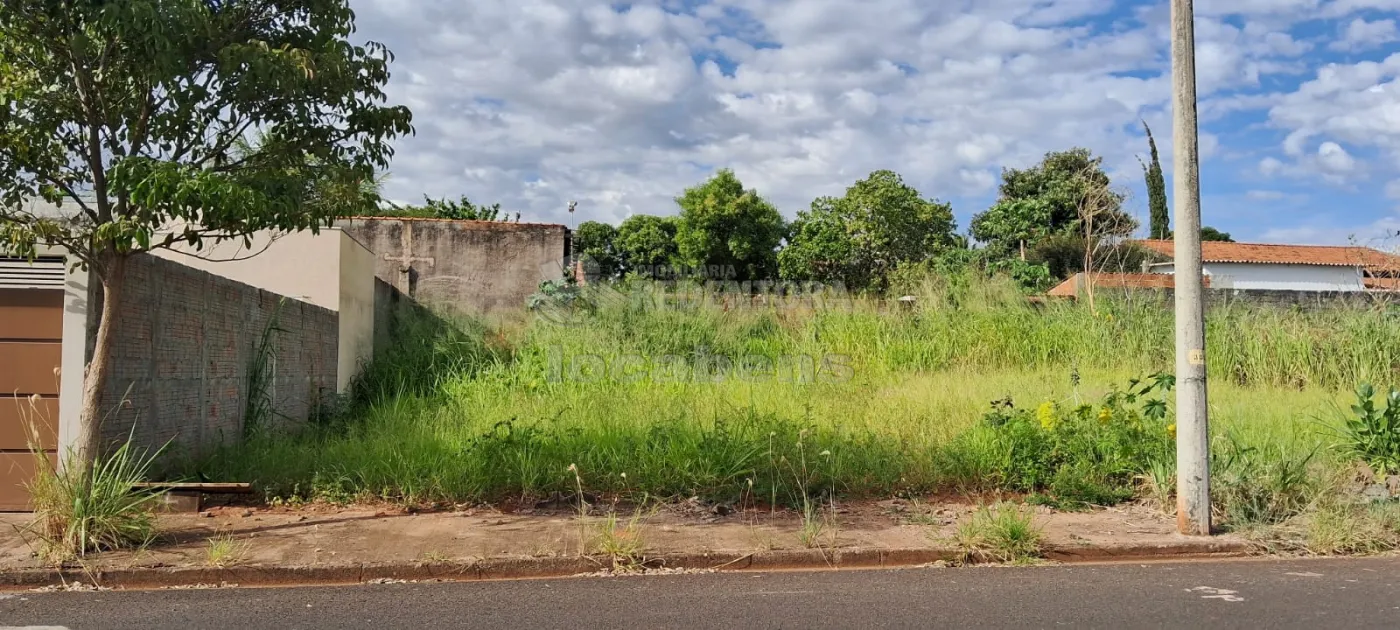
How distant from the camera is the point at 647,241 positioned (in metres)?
36.6

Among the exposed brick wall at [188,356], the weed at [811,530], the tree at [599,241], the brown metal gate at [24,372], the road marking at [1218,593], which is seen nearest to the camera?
the road marking at [1218,593]

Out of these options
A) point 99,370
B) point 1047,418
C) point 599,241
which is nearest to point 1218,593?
point 1047,418

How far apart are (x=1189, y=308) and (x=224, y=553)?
257 inches

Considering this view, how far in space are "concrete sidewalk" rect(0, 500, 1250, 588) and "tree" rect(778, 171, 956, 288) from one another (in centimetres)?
1890

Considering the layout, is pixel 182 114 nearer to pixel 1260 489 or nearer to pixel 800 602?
pixel 800 602

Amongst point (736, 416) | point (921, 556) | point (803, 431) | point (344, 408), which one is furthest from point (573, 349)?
point (921, 556)

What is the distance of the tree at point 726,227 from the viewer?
3042 centimetres

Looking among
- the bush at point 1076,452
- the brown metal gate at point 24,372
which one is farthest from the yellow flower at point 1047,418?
the brown metal gate at point 24,372

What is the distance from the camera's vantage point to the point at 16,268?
671cm

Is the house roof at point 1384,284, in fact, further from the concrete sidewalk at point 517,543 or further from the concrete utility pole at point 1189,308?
the concrete utility pole at point 1189,308

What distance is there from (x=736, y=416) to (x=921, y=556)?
3.15 metres

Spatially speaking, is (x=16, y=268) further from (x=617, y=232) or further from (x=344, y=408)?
(x=617, y=232)

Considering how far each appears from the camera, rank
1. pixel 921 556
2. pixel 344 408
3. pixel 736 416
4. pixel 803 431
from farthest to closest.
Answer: pixel 344 408
pixel 736 416
pixel 803 431
pixel 921 556

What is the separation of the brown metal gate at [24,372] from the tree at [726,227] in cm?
2430
